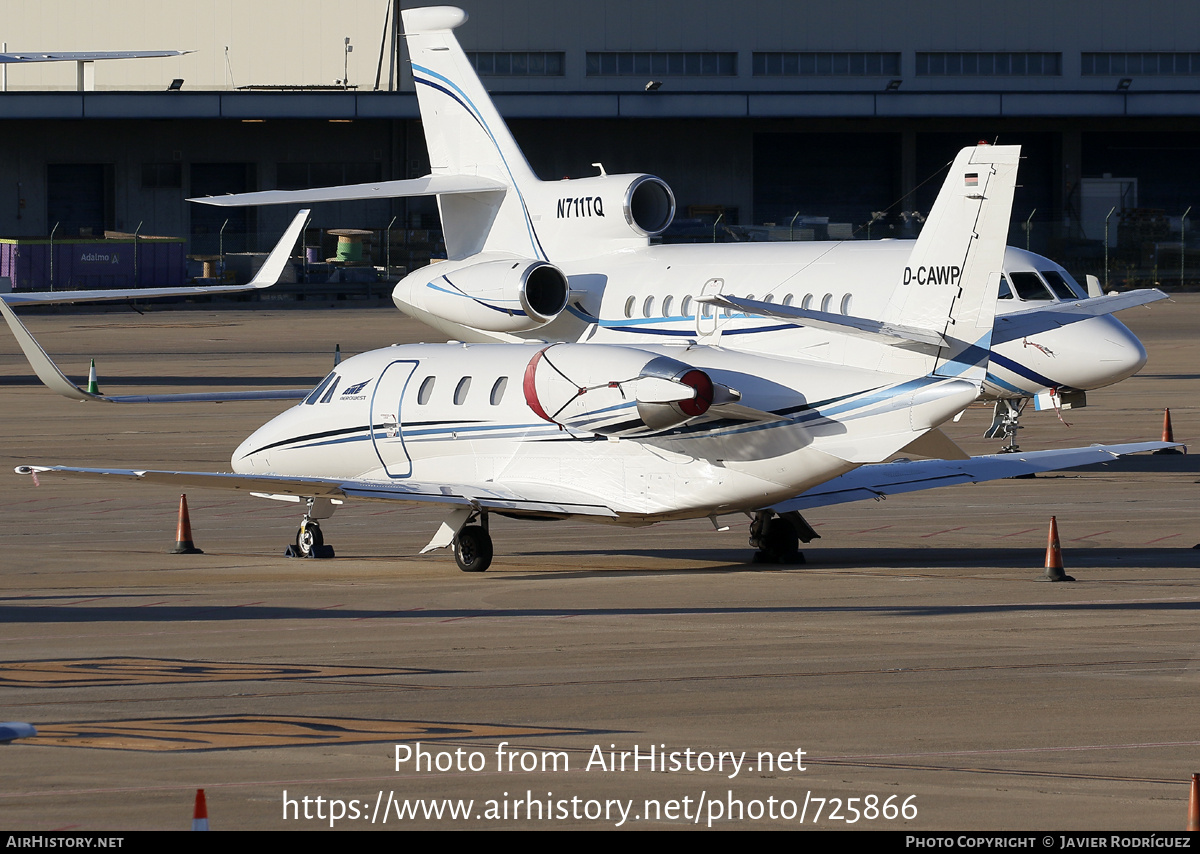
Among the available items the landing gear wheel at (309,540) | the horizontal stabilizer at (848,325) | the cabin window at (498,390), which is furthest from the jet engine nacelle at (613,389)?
the landing gear wheel at (309,540)

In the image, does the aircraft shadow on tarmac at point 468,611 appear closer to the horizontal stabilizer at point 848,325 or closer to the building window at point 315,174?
the horizontal stabilizer at point 848,325

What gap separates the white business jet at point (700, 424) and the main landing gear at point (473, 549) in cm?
2

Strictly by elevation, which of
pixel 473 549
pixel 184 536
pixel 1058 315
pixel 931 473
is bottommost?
pixel 473 549

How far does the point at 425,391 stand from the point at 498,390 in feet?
3.92

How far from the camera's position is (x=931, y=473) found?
2023cm

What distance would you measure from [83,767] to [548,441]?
365 inches

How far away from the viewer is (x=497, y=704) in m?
13.0

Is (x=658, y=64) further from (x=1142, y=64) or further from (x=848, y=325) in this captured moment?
(x=848, y=325)

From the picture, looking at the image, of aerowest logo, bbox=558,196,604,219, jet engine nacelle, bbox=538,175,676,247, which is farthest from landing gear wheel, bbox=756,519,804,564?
aerowest logo, bbox=558,196,604,219

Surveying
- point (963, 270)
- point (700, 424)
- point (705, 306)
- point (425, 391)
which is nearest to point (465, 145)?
point (705, 306)

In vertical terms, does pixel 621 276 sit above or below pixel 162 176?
below

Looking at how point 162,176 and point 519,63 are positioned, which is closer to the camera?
point 519,63

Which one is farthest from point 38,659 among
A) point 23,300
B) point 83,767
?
point 23,300

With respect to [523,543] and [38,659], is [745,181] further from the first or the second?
[38,659]
